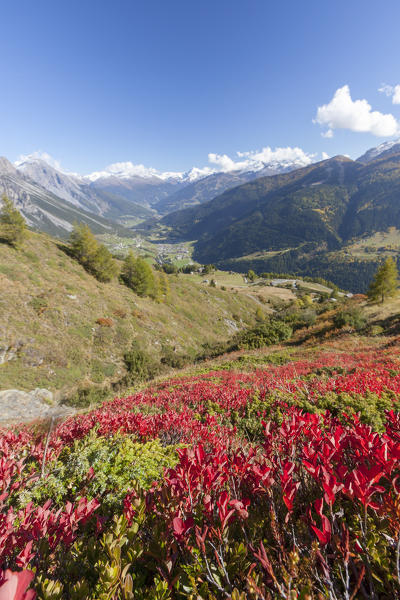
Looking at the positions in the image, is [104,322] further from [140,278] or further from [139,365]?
[140,278]

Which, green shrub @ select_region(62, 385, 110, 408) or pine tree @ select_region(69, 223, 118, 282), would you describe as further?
pine tree @ select_region(69, 223, 118, 282)

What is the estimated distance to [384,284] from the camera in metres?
33.8

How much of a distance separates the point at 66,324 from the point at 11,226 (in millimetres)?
→ 17672

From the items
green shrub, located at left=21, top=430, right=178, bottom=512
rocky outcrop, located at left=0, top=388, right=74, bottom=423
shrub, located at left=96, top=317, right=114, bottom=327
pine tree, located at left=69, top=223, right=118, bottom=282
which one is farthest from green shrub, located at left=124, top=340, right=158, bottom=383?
green shrub, located at left=21, top=430, right=178, bottom=512

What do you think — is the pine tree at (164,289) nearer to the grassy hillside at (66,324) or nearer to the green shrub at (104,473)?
the grassy hillside at (66,324)

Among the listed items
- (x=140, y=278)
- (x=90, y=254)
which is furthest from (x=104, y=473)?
(x=140, y=278)

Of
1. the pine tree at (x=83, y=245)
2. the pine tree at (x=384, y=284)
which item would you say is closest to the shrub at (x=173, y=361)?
the pine tree at (x=83, y=245)

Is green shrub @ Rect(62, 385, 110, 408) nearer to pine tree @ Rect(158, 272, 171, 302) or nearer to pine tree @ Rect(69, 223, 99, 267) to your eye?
pine tree @ Rect(69, 223, 99, 267)

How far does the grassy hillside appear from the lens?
21797 millimetres

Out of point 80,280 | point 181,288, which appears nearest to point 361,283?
point 181,288

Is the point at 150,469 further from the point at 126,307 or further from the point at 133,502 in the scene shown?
the point at 126,307

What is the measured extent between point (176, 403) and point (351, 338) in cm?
2071

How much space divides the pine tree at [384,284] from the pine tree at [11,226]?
52654mm

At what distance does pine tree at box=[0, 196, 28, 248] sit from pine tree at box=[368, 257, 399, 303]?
173 feet
